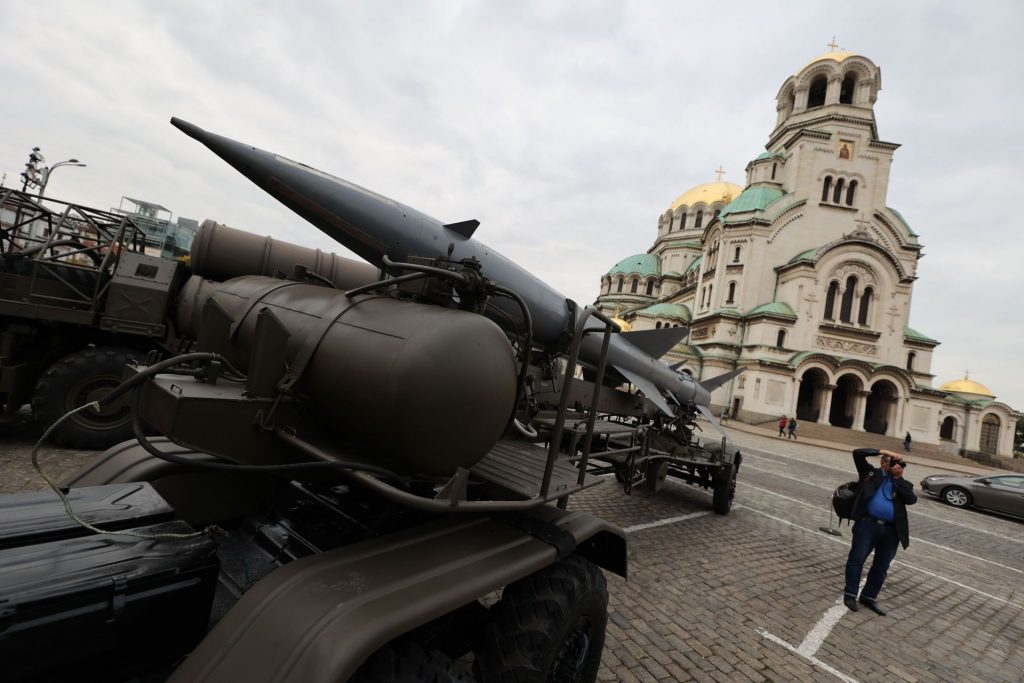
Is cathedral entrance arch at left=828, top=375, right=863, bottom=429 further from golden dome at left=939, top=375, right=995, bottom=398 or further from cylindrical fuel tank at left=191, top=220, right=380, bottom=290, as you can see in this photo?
cylindrical fuel tank at left=191, top=220, right=380, bottom=290

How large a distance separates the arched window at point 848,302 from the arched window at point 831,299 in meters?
0.70

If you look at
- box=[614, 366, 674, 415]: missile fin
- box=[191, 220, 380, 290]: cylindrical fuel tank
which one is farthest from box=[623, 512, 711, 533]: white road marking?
box=[191, 220, 380, 290]: cylindrical fuel tank

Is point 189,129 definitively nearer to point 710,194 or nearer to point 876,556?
point 876,556

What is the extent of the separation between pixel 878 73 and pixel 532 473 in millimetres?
50507

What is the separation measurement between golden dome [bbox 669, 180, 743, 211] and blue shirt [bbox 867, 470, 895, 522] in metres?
54.6

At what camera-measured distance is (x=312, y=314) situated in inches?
103

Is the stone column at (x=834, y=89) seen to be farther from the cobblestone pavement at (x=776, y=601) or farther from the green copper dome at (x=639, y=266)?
the cobblestone pavement at (x=776, y=601)

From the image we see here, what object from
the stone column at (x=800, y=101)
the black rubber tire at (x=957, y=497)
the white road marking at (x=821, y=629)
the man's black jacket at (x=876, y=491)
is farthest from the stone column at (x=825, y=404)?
the white road marking at (x=821, y=629)

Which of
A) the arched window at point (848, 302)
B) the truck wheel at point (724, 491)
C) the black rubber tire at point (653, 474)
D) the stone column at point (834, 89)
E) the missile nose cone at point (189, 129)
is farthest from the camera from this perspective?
the stone column at point (834, 89)

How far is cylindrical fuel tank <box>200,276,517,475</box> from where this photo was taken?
7.04ft

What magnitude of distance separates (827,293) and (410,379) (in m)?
40.7

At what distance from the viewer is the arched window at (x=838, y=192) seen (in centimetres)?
3662

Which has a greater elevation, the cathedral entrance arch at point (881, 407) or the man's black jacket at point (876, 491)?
the cathedral entrance arch at point (881, 407)

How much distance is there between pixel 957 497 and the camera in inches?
540
